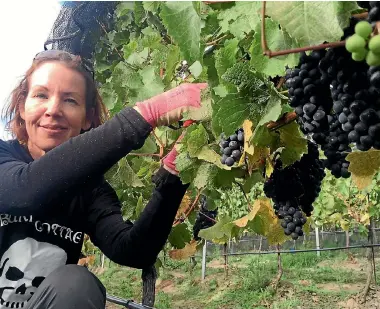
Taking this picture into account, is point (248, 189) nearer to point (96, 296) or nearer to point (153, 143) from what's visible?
point (153, 143)

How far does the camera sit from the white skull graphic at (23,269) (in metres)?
1.69

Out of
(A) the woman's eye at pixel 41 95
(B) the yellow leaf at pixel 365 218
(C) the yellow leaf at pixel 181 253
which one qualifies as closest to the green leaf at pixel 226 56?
(A) the woman's eye at pixel 41 95

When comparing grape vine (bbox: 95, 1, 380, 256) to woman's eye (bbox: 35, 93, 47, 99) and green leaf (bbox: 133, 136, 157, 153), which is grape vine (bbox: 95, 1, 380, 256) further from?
woman's eye (bbox: 35, 93, 47, 99)

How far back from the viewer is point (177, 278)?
12297 mm

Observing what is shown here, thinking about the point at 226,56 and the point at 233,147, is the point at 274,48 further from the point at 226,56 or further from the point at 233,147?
the point at 233,147

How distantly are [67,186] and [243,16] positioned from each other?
0.71 metres

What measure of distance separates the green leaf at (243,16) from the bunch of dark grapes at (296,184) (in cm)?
54

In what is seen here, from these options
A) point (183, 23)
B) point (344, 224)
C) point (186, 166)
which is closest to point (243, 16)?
point (183, 23)

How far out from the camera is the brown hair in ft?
6.32

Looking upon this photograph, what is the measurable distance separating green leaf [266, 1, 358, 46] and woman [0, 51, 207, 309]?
0.69 m

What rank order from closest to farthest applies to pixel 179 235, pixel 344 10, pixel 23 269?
pixel 344 10, pixel 23 269, pixel 179 235

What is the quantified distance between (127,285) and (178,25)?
11.1 meters

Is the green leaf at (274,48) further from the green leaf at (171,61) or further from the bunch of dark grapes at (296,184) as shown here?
the green leaf at (171,61)

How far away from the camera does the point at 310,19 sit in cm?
74
